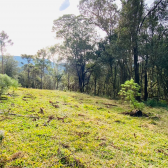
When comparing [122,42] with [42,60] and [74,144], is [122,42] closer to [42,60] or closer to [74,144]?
[74,144]

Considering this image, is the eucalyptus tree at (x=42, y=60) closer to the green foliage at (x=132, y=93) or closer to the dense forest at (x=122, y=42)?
the dense forest at (x=122, y=42)

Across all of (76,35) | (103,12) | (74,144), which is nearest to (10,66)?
(76,35)

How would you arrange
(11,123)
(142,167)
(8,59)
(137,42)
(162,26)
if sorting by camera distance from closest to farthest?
(142,167) < (11,123) < (137,42) < (162,26) < (8,59)

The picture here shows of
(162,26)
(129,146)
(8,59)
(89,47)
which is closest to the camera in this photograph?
(129,146)

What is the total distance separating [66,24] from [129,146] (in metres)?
20.4

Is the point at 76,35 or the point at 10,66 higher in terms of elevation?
the point at 76,35

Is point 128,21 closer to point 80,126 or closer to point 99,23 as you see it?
point 99,23

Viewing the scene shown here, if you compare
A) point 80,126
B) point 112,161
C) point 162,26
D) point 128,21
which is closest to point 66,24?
point 128,21

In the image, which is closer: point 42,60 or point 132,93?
point 132,93

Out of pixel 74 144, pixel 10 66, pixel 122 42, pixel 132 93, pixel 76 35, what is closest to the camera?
pixel 74 144

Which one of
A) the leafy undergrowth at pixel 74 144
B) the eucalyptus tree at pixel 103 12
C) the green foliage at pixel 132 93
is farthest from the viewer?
the eucalyptus tree at pixel 103 12

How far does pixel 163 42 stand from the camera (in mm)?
11688

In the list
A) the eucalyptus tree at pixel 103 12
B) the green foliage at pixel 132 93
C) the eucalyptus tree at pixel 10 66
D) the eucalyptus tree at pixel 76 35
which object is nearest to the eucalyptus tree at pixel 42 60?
the eucalyptus tree at pixel 10 66

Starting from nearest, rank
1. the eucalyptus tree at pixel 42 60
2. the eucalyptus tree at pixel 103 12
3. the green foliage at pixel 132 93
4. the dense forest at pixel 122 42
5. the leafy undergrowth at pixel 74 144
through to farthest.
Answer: the leafy undergrowth at pixel 74 144 → the green foliage at pixel 132 93 → the dense forest at pixel 122 42 → the eucalyptus tree at pixel 103 12 → the eucalyptus tree at pixel 42 60
